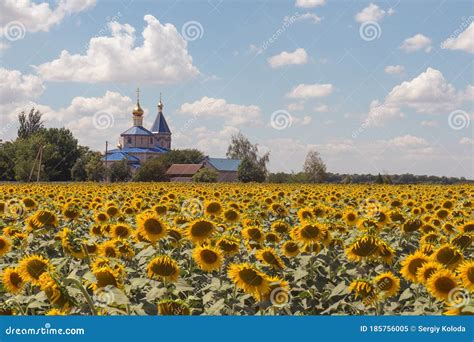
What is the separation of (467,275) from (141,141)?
135950mm

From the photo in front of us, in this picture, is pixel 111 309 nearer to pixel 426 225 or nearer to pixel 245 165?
pixel 426 225

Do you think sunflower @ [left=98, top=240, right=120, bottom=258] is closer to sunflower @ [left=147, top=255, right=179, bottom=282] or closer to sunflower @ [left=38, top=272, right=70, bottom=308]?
sunflower @ [left=147, top=255, right=179, bottom=282]

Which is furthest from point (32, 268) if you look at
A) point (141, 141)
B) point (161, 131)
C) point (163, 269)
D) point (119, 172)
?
point (161, 131)

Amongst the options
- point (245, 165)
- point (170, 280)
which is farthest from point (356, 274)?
point (245, 165)

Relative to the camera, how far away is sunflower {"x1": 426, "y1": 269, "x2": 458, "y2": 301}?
13.3 ft

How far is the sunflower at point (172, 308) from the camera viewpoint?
134 inches

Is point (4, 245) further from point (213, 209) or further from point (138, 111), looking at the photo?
point (138, 111)

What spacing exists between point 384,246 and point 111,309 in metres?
2.85

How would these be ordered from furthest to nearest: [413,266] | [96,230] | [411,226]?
[96,230] < [411,226] < [413,266]

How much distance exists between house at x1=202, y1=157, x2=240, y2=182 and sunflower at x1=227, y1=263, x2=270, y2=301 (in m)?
108

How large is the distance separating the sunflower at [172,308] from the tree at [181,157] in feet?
394

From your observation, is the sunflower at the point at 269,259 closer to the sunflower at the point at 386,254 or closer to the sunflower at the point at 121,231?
the sunflower at the point at 386,254

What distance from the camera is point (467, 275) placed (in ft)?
13.9

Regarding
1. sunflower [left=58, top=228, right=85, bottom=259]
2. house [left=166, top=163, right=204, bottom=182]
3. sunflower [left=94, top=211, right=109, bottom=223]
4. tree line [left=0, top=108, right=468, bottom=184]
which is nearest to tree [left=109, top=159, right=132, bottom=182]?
tree line [left=0, top=108, right=468, bottom=184]
